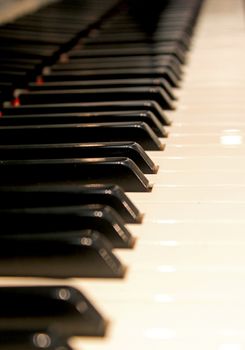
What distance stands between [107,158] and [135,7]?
11.4 feet

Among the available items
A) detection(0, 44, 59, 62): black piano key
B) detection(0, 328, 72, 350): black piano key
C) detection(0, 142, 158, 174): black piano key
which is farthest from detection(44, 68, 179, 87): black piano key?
detection(0, 328, 72, 350): black piano key

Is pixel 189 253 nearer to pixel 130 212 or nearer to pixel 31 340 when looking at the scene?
pixel 130 212

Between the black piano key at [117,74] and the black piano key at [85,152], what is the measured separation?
0.88 metres

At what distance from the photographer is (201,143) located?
72.1 inches

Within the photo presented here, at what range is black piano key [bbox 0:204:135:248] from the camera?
3.87ft

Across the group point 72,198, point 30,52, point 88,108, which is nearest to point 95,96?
point 88,108

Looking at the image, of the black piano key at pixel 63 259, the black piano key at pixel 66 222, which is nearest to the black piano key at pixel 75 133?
the black piano key at pixel 66 222

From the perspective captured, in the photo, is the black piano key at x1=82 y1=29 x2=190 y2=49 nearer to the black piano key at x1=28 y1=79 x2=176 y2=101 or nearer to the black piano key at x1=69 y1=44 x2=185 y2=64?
the black piano key at x1=69 y1=44 x2=185 y2=64

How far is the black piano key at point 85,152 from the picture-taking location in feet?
5.22

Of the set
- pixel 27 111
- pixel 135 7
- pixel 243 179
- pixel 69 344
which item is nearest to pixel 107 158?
pixel 243 179

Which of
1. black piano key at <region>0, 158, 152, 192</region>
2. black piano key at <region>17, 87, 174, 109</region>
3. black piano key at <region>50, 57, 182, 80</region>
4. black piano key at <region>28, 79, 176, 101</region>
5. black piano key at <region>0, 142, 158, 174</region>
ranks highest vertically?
black piano key at <region>50, 57, 182, 80</region>

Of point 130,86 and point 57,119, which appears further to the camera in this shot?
point 130,86

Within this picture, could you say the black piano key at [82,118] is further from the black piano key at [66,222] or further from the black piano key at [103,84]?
the black piano key at [66,222]

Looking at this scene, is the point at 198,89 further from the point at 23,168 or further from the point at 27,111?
the point at 23,168
